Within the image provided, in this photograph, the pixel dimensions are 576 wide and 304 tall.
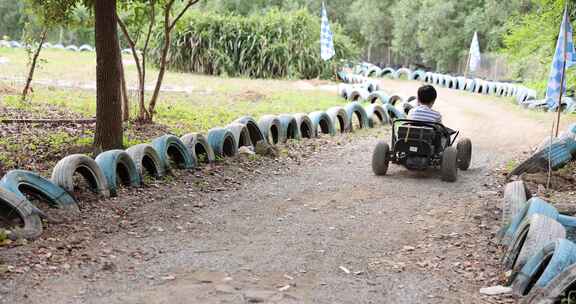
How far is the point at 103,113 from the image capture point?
767cm

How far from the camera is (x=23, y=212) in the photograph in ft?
16.7

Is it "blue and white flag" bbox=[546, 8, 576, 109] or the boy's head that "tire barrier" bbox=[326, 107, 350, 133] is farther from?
"blue and white flag" bbox=[546, 8, 576, 109]

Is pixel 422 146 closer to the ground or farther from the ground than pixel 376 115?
farther from the ground

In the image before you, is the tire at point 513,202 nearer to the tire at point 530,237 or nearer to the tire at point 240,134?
the tire at point 530,237

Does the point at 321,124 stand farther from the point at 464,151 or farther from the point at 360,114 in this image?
the point at 464,151

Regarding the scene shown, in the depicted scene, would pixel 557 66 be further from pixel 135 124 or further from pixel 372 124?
pixel 135 124

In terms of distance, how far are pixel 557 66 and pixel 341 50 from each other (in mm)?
18721

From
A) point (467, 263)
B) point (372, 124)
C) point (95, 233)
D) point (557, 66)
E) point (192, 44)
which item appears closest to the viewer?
point (467, 263)

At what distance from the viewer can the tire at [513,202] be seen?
5430 mm

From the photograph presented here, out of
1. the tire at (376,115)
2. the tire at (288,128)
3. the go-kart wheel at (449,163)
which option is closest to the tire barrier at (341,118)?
the tire at (376,115)

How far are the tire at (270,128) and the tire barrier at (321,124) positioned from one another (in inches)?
41.0

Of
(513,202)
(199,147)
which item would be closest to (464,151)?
(513,202)

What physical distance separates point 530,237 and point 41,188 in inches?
154

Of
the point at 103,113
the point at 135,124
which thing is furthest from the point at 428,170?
A: the point at 135,124
